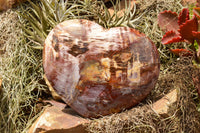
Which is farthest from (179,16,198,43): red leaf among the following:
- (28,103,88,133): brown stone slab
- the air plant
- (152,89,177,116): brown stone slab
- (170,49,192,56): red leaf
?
(28,103,88,133): brown stone slab

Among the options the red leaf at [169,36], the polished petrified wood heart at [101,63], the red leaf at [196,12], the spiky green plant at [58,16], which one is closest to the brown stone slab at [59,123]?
the polished petrified wood heart at [101,63]

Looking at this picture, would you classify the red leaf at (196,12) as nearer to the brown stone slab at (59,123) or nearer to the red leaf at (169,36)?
the red leaf at (169,36)

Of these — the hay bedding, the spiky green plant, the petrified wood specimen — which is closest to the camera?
the hay bedding

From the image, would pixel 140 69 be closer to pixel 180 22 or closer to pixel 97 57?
pixel 97 57

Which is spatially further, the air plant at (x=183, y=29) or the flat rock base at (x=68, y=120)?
the air plant at (x=183, y=29)

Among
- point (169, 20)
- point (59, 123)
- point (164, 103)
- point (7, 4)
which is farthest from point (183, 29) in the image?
point (7, 4)

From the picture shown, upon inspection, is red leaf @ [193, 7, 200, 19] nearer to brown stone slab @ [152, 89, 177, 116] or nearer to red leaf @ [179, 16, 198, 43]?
red leaf @ [179, 16, 198, 43]

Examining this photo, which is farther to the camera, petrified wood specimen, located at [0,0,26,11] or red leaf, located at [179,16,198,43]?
petrified wood specimen, located at [0,0,26,11]
